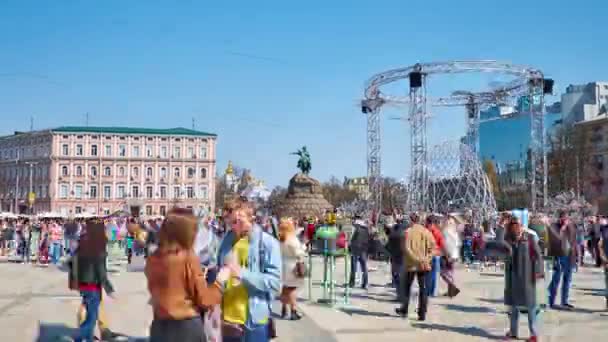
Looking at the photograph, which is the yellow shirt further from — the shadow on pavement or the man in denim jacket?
the shadow on pavement

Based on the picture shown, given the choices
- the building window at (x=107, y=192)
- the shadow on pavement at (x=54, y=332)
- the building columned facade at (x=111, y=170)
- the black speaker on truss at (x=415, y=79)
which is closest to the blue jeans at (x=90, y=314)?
the shadow on pavement at (x=54, y=332)

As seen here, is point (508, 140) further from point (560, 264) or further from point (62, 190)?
point (560, 264)

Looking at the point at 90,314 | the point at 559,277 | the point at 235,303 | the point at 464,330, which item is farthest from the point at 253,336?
the point at 559,277

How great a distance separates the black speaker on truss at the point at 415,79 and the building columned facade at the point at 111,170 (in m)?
73.5

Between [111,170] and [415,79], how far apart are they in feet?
263

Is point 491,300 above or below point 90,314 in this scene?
below

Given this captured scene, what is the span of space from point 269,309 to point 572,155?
6038 centimetres

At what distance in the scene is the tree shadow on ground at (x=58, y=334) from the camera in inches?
342

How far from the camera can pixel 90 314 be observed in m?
7.94

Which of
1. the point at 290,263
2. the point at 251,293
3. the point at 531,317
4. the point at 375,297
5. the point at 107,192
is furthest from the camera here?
the point at 107,192

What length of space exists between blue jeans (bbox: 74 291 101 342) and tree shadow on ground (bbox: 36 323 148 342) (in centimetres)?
68

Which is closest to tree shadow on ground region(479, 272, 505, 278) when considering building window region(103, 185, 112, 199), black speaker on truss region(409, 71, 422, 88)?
black speaker on truss region(409, 71, 422, 88)

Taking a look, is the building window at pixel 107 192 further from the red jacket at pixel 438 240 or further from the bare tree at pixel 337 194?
the red jacket at pixel 438 240

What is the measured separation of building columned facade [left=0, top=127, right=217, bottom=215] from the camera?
108562mm
